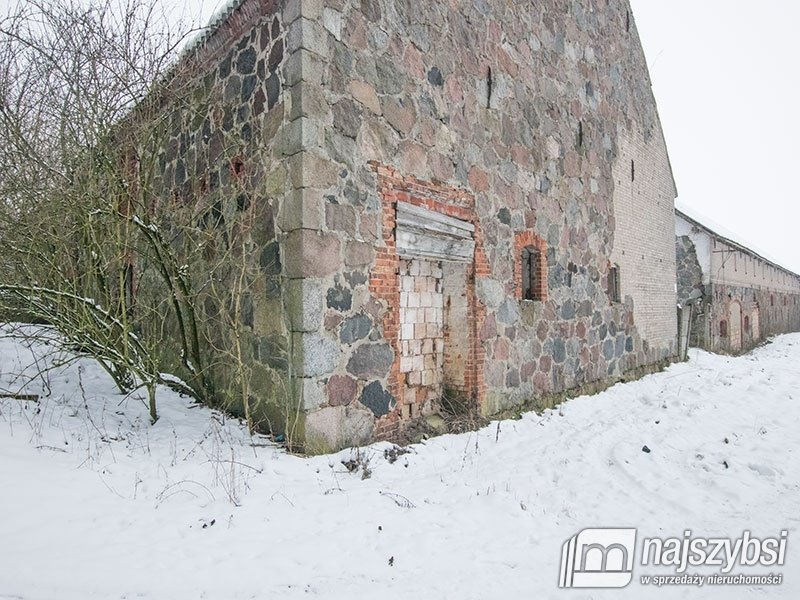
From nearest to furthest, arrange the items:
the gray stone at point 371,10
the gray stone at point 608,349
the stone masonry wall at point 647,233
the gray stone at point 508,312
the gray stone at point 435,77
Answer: the gray stone at point 371,10 → the gray stone at point 435,77 → the gray stone at point 508,312 → the gray stone at point 608,349 → the stone masonry wall at point 647,233

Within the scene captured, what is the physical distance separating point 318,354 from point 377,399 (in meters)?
0.85

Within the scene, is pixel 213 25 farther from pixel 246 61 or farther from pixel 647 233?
pixel 647 233

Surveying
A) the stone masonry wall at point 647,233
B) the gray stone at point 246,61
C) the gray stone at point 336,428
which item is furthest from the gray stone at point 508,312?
the gray stone at point 246,61

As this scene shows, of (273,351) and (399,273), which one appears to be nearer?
(273,351)

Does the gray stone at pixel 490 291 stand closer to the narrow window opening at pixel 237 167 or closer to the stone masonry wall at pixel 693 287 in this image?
the narrow window opening at pixel 237 167

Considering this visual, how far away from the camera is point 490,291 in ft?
20.2

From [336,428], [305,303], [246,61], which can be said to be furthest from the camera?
[246,61]

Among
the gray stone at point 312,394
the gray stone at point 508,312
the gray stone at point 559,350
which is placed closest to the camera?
the gray stone at point 312,394

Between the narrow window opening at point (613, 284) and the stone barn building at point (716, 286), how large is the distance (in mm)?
8335

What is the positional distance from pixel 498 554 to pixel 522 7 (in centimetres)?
705

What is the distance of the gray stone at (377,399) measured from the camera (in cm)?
472

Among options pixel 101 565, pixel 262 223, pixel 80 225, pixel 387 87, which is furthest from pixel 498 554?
pixel 80 225

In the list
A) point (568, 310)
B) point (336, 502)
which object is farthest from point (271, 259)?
point (568, 310)

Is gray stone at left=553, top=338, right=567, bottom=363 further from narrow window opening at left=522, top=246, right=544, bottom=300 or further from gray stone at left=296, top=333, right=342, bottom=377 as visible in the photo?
gray stone at left=296, top=333, right=342, bottom=377
